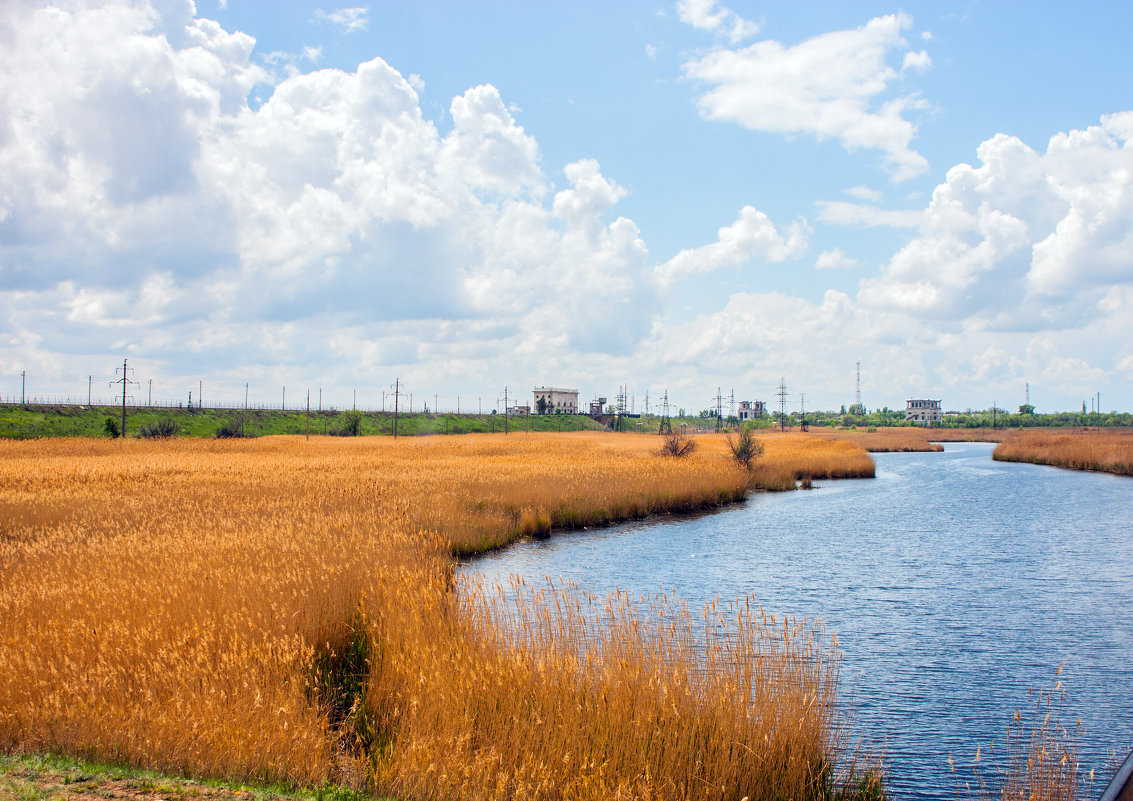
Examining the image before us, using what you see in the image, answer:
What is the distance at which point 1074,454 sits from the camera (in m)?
60.9

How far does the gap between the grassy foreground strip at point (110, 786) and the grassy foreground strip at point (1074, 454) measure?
6417 cm

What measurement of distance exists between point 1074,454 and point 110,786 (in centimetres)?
7218

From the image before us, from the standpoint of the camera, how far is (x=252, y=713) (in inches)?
295

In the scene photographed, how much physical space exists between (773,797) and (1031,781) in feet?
7.75

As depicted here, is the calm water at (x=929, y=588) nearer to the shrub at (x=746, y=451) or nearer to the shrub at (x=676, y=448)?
the shrub at (x=746, y=451)

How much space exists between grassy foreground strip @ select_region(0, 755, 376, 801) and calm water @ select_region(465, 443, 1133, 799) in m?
7.39

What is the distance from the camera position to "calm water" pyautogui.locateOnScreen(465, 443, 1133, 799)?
10.9 m

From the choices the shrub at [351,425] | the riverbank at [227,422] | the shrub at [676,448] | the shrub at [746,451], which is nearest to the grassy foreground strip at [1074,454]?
the shrub at [746,451]

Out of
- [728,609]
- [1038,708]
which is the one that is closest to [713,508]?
[728,609]

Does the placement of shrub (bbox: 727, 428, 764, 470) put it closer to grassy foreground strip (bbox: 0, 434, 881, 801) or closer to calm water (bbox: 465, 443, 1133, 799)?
calm water (bbox: 465, 443, 1133, 799)

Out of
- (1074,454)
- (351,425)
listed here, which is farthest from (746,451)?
(351,425)

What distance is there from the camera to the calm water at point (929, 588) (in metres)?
10.9

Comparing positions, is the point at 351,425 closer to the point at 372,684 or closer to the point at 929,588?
the point at 929,588

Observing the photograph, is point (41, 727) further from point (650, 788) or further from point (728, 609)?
point (728, 609)
